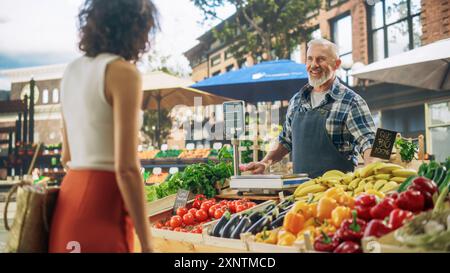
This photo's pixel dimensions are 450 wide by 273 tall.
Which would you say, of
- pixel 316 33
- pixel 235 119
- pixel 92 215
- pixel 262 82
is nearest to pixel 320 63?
pixel 235 119

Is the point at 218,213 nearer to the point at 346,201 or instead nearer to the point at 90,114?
the point at 346,201

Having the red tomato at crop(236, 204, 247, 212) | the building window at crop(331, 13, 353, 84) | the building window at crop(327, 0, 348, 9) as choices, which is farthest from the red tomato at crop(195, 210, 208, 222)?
the building window at crop(327, 0, 348, 9)

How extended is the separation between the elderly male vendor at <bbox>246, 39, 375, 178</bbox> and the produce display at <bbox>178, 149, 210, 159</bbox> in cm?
473

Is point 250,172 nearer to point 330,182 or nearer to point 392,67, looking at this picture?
point 330,182

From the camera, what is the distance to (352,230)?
2.03 meters

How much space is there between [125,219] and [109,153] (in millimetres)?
250

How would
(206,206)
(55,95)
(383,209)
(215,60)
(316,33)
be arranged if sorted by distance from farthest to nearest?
(215,60)
(316,33)
(55,95)
(206,206)
(383,209)

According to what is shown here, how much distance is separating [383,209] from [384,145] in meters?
1.16

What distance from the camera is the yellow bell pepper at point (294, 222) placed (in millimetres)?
2355

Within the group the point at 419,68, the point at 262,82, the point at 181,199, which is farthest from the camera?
the point at 262,82

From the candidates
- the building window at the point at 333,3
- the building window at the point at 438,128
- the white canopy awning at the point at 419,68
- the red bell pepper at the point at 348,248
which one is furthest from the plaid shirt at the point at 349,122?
the building window at the point at 333,3

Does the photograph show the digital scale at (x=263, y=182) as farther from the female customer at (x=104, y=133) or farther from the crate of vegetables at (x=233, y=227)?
the female customer at (x=104, y=133)

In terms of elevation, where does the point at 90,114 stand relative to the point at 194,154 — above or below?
above

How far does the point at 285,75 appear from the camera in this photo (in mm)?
8062
